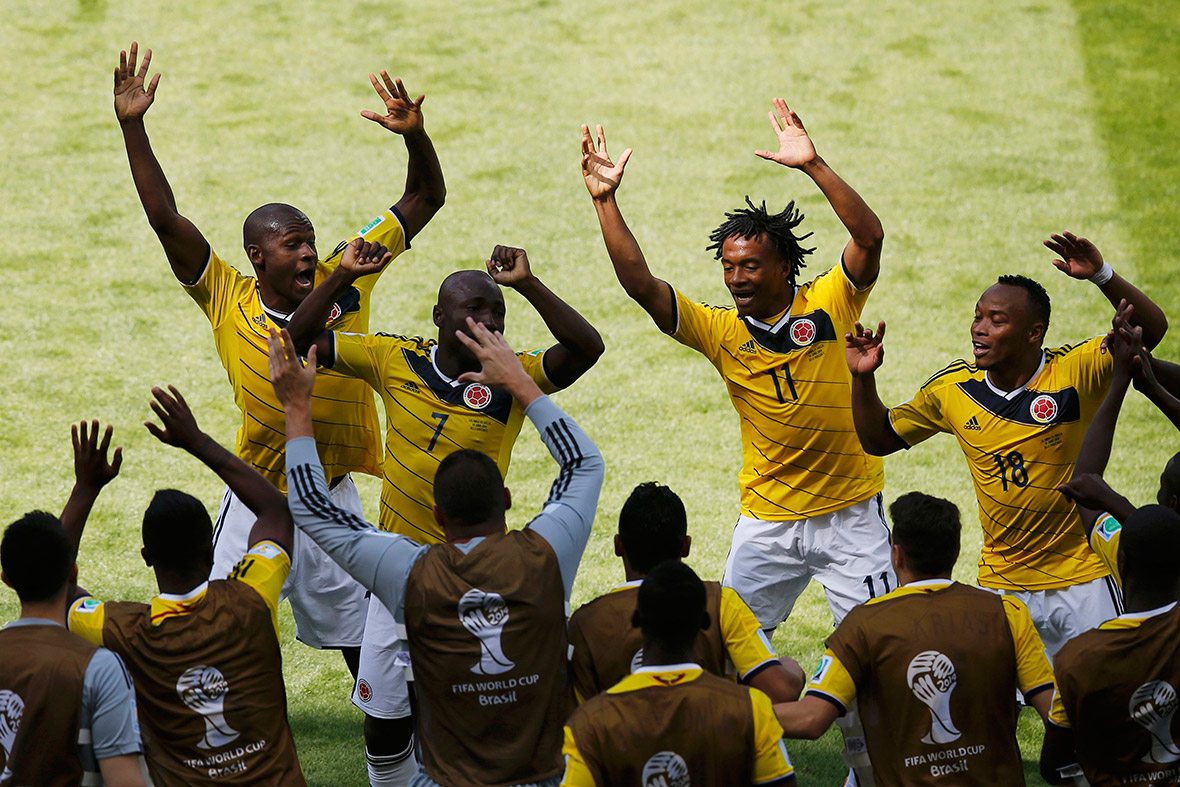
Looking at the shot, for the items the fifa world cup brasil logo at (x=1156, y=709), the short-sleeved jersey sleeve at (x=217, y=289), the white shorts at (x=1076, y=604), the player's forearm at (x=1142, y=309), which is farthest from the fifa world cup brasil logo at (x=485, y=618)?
the player's forearm at (x=1142, y=309)

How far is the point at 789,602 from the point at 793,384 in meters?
1.05

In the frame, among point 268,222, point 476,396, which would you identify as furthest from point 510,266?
point 268,222

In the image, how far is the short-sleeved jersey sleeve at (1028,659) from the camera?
383 centimetres

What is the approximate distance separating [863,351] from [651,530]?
1.63 metres

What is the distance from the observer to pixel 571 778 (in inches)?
133

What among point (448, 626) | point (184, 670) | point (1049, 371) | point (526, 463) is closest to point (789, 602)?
point (1049, 371)

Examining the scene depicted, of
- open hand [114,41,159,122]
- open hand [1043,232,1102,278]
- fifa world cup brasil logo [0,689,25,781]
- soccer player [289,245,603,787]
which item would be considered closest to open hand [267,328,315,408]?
soccer player [289,245,603,787]

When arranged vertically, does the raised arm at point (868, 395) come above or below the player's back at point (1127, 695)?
above

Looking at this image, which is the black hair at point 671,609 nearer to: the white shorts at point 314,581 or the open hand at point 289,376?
the open hand at point 289,376

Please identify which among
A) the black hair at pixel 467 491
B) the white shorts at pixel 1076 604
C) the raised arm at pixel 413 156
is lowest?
the white shorts at pixel 1076 604

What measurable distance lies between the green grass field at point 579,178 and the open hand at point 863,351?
269 centimetres

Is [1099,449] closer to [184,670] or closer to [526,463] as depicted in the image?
[184,670]

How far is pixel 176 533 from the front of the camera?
3805mm

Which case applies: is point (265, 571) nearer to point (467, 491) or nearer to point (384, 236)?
point (467, 491)
